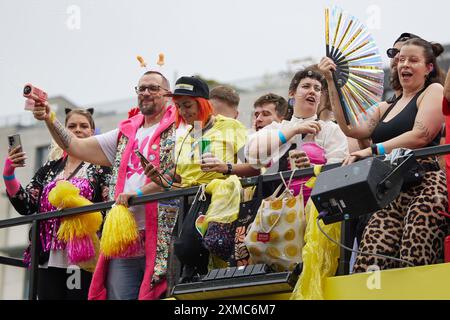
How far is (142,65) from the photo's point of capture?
902cm

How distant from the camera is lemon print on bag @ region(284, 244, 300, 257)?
7060 mm

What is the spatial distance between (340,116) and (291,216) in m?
0.79

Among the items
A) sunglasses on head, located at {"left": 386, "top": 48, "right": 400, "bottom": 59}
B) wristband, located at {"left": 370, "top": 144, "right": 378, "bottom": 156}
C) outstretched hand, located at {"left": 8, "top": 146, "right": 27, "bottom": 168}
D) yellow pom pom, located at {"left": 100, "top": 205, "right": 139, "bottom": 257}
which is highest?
sunglasses on head, located at {"left": 386, "top": 48, "right": 400, "bottom": 59}

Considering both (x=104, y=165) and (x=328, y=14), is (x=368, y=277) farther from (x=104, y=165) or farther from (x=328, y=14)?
(x=104, y=165)

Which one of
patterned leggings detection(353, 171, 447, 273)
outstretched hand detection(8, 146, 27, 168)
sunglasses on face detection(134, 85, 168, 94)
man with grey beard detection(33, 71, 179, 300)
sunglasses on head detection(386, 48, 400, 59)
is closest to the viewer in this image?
patterned leggings detection(353, 171, 447, 273)

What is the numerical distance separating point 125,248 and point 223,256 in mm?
865

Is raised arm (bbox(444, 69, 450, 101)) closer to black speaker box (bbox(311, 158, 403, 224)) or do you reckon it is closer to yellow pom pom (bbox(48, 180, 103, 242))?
black speaker box (bbox(311, 158, 403, 224))

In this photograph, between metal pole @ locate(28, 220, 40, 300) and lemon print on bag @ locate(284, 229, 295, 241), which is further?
metal pole @ locate(28, 220, 40, 300)

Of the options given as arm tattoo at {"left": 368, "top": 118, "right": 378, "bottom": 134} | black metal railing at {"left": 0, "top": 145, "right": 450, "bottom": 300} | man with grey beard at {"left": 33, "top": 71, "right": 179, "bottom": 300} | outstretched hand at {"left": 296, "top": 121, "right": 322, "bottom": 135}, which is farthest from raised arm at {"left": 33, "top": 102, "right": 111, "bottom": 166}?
arm tattoo at {"left": 368, "top": 118, "right": 378, "bottom": 134}

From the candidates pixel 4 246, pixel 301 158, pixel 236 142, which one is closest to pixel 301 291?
pixel 301 158

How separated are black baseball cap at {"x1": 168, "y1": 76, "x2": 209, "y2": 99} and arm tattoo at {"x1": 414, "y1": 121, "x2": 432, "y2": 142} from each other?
1767 millimetres

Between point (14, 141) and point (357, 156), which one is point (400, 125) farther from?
point (14, 141)

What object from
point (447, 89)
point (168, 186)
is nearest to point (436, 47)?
point (447, 89)

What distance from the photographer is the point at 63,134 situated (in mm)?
8727
